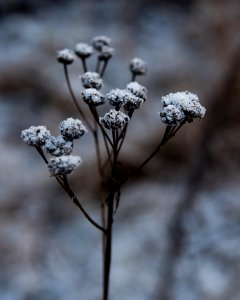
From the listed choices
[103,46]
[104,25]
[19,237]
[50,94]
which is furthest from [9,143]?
[103,46]

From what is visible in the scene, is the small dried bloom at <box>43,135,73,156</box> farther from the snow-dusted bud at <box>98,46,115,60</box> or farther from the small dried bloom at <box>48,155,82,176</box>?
the snow-dusted bud at <box>98,46,115,60</box>

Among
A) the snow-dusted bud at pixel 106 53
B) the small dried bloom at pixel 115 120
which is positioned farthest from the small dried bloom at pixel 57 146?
the snow-dusted bud at pixel 106 53

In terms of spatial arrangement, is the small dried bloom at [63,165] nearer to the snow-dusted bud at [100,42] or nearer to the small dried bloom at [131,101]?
the small dried bloom at [131,101]

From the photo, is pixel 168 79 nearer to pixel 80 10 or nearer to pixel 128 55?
pixel 128 55

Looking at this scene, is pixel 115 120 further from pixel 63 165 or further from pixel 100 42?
pixel 100 42

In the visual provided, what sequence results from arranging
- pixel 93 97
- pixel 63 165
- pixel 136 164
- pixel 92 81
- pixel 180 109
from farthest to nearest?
1. pixel 136 164
2. pixel 92 81
3. pixel 93 97
4. pixel 180 109
5. pixel 63 165

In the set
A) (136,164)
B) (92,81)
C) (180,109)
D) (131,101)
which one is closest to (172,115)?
(180,109)
